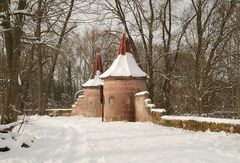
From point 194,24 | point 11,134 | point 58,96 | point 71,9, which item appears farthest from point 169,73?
point 58,96

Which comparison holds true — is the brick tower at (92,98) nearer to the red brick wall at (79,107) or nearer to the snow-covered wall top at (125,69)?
the red brick wall at (79,107)

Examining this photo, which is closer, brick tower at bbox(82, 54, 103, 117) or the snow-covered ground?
the snow-covered ground

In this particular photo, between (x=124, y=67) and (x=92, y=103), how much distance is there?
364 inches

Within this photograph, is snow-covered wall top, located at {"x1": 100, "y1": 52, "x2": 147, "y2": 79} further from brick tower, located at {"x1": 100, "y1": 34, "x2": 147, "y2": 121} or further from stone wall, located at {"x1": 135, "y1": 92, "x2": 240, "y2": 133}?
stone wall, located at {"x1": 135, "y1": 92, "x2": 240, "y2": 133}

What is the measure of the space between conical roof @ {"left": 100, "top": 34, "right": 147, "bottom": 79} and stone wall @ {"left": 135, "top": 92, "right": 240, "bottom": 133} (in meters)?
1.93

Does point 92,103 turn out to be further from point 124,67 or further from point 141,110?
point 141,110

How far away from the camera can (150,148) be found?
40.5 feet

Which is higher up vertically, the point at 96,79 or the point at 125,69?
the point at 125,69

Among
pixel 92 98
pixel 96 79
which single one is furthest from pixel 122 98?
pixel 96 79

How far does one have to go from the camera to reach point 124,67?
2898 cm

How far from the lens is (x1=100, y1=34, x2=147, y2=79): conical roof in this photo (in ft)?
92.6

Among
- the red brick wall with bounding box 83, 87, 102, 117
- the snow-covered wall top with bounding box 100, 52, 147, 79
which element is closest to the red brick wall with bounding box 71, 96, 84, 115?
the red brick wall with bounding box 83, 87, 102, 117

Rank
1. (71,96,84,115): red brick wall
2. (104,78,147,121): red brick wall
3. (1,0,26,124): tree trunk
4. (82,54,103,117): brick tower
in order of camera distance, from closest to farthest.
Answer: (1,0,26,124): tree trunk < (104,78,147,121): red brick wall < (82,54,103,117): brick tower < (71,96,84,115): red brick wall

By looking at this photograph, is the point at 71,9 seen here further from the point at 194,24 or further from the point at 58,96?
the point at 58,96
